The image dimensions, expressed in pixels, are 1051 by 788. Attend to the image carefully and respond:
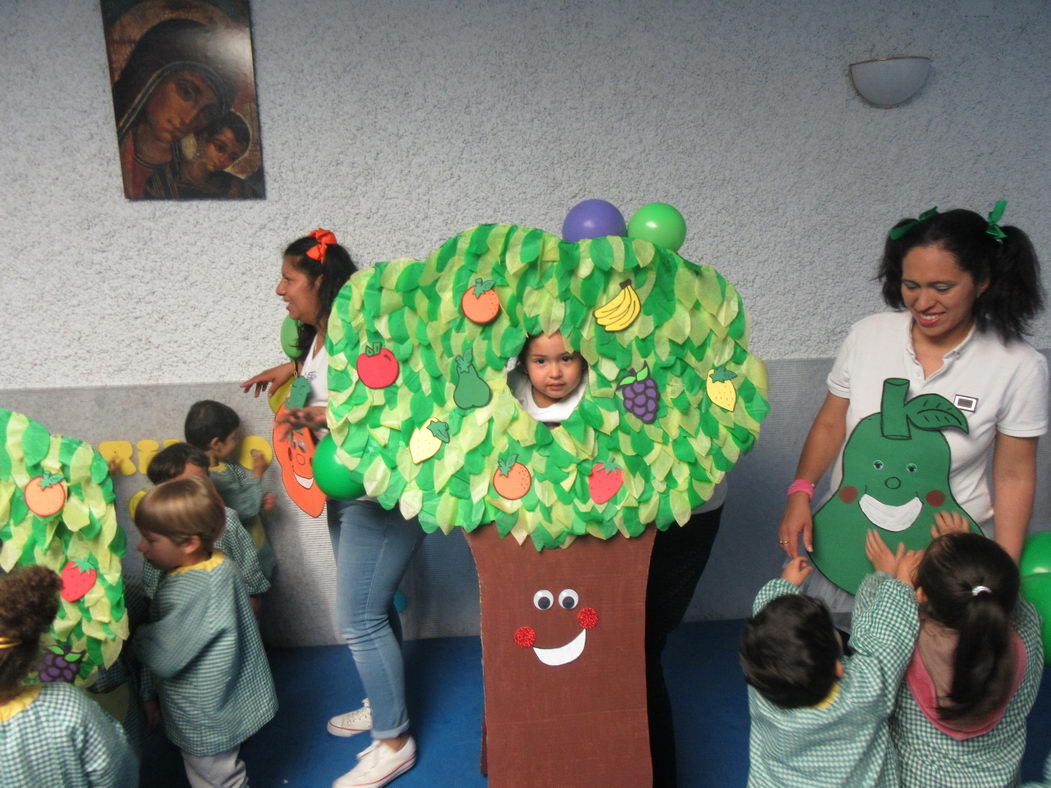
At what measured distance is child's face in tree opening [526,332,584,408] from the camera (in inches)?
56.9

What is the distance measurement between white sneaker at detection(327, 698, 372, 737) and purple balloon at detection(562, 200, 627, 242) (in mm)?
1352

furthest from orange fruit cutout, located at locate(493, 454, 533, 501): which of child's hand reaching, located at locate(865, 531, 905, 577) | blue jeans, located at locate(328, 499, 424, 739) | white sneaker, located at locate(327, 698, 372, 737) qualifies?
white sneaker, located at locate(327, 698, 372, 737)

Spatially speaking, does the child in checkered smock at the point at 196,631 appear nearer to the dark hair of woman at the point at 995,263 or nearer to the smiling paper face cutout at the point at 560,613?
the smiling paper face cutout at the point at 560,613

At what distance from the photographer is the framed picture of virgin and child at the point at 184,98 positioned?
208 centimetres

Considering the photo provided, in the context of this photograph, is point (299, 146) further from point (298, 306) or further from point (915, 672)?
point (915, 672)

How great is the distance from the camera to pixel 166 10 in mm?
2078

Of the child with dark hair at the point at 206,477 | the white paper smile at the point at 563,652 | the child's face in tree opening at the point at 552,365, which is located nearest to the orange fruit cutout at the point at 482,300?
the child's face in tree opening at the point at 552,365

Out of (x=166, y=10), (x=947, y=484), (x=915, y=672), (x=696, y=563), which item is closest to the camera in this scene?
(x=915, y=672)

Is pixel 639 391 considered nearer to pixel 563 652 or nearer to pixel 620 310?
pixel 620 310

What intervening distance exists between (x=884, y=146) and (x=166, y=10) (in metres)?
2.11

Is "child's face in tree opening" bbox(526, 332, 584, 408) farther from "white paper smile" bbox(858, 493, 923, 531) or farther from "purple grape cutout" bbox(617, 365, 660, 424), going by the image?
"white paper smile" bbox(858, 493, 923, 531)

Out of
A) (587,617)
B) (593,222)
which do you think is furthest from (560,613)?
(593,222)

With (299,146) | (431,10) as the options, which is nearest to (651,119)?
(431,10)

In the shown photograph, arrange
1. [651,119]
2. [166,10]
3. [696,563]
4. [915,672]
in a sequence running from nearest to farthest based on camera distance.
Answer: [915,672], [696,563], [166,10], [651,119]
